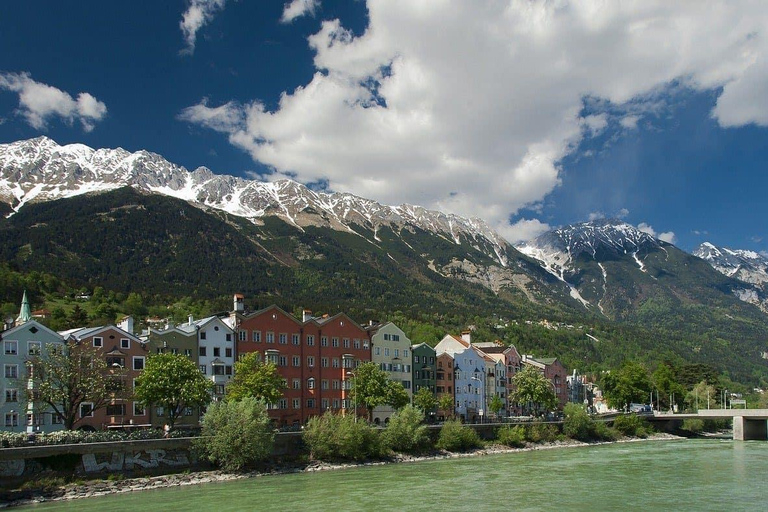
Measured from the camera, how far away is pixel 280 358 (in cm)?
9006

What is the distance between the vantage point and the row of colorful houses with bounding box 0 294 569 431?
2790 inches

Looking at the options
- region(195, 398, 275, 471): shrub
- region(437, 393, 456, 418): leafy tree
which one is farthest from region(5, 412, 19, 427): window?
region(437, 393, 456, 418): leafy tree

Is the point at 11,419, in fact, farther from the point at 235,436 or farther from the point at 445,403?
the point at 445,403

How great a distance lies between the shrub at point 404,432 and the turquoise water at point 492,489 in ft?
14.2

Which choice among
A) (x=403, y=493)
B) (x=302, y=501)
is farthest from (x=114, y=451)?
(x=403, y=493)

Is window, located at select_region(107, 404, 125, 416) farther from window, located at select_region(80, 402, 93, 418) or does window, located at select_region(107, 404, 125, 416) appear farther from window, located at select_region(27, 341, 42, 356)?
window, located at select_region(27, 341, 42, 356)

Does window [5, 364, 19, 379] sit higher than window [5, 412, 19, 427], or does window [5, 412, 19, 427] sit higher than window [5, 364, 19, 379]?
window [5, 364, 19, 379]

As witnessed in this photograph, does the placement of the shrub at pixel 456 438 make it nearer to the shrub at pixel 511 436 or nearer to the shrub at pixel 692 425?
the shrub at pixel 511 436

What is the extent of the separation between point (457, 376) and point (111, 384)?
64.1m

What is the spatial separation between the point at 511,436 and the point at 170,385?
45746 millimetres

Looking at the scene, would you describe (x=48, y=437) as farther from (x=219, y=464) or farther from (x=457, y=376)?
(x=457, y=376)

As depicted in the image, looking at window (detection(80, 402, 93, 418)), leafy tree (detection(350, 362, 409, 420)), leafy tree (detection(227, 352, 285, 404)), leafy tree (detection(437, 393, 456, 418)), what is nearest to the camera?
window (detection(80, 402, 93, 418))

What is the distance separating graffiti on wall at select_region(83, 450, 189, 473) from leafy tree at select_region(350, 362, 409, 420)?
2952 cm

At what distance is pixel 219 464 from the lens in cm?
6444
